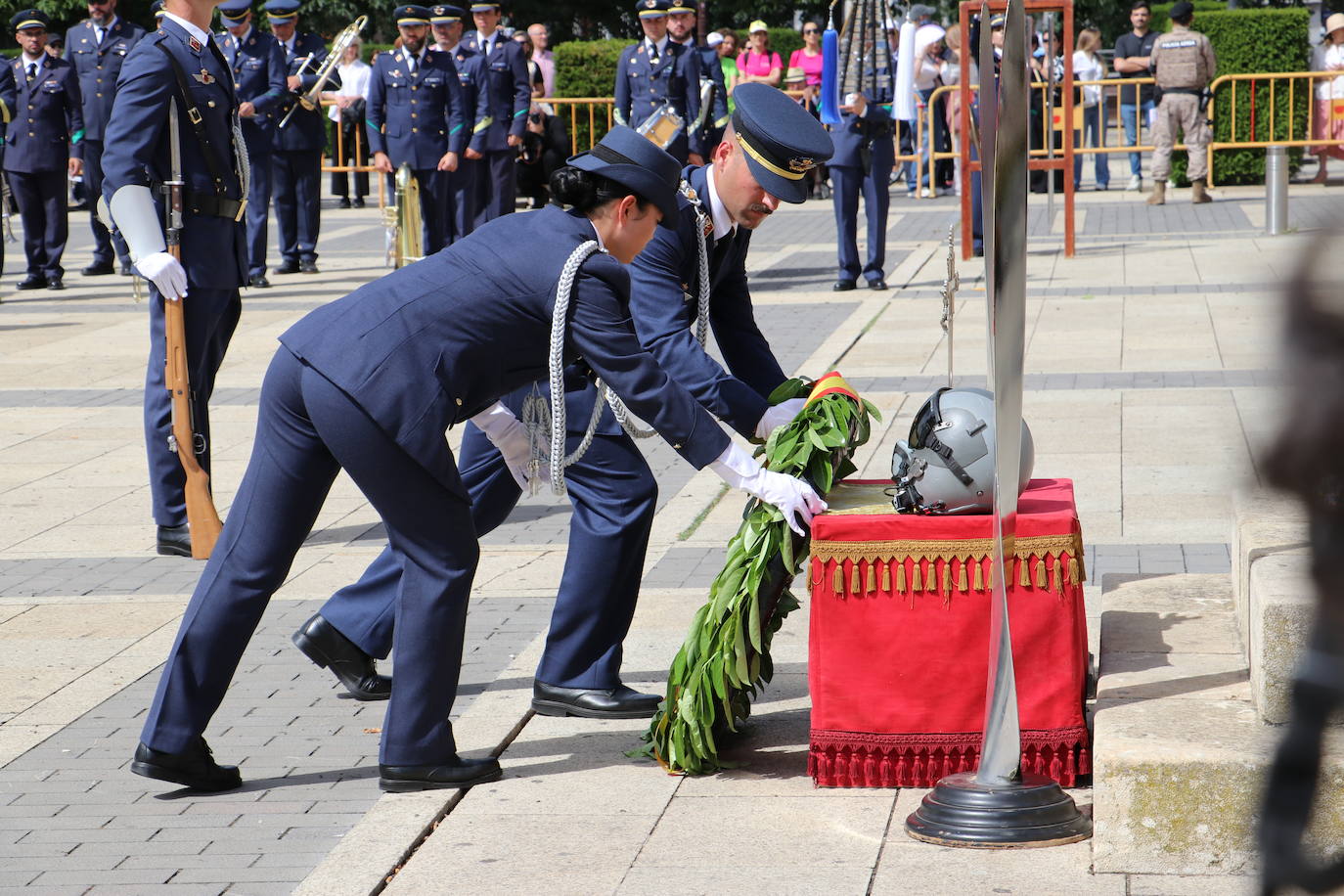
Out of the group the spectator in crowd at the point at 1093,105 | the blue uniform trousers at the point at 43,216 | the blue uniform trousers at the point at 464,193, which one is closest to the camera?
the blue uniform trousers at the point at 43,216

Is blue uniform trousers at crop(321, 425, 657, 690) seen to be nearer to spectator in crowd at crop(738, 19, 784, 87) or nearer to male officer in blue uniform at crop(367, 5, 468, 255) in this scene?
male officer in blue uniform at crop(367, 5, 468, 255)

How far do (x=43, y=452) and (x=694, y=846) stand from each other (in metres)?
5.86

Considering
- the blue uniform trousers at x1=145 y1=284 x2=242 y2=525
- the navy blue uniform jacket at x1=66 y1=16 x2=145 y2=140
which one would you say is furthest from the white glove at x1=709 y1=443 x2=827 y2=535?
the navy blue uniform jacket at x1=66 y1=16 x2=145 y2=140

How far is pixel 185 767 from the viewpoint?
425 cm

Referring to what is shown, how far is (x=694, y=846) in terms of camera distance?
3908 mm

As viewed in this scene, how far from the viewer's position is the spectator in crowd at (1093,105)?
2217cm

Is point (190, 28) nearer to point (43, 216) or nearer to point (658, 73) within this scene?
point (658, 73)

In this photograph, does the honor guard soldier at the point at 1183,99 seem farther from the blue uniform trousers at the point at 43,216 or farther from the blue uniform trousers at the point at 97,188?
the blue uniform trousers at the point at 43,216

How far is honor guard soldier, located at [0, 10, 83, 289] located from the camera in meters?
15.3

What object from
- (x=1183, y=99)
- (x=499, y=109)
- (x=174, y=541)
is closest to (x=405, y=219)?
(x=499, y=109)

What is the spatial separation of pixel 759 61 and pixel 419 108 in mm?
9102

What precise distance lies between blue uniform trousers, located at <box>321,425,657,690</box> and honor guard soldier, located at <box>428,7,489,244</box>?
1058 cm

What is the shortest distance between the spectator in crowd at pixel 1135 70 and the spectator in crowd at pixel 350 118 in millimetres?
9337

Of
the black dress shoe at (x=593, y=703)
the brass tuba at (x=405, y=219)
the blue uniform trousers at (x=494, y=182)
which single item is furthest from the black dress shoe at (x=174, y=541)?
the blue uniform trousers at (x=494, y=182)
